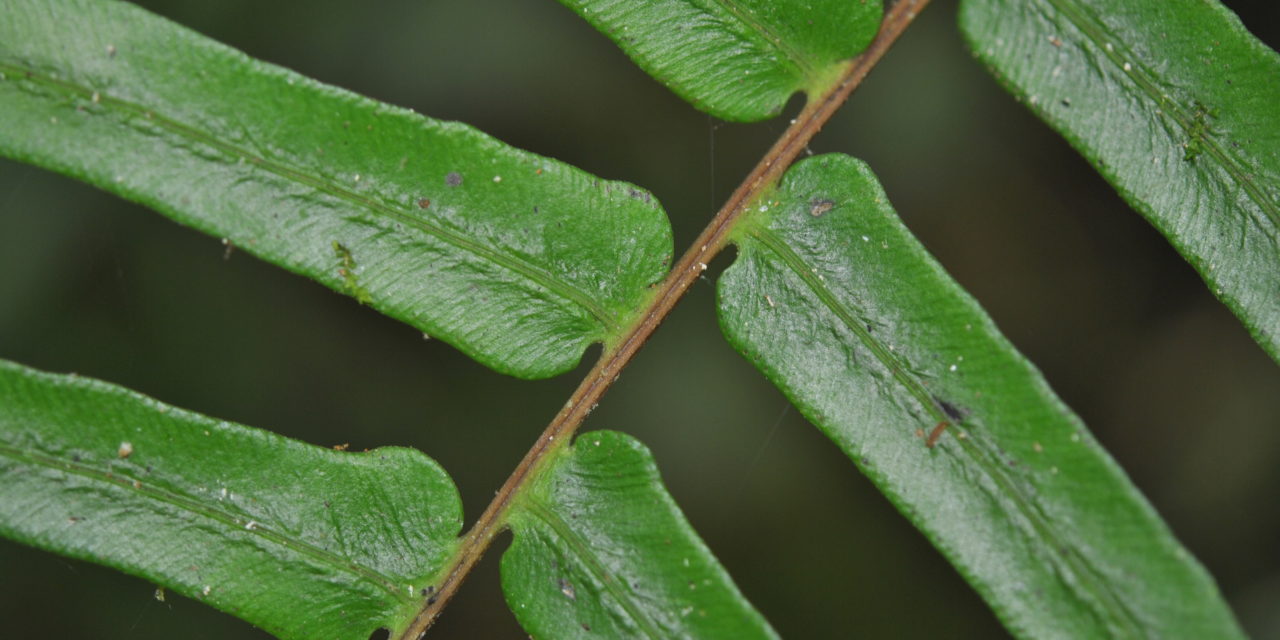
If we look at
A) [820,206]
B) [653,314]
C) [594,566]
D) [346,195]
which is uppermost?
[820,206]

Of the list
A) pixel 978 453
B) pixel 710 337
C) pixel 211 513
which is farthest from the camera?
pixel 710 337

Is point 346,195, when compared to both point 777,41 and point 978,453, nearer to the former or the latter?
point 777,41

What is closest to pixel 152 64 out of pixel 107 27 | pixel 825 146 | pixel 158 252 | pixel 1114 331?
pixel 107 27

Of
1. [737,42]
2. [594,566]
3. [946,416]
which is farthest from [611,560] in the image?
[737,42]

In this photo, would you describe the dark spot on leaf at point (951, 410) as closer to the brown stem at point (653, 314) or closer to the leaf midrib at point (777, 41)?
the brown stem at point (653, 314)

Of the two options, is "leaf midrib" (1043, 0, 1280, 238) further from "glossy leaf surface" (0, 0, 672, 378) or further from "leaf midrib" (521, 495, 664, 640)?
"leaf midrib" (521, 495, 664, 640)
